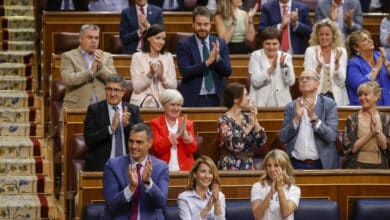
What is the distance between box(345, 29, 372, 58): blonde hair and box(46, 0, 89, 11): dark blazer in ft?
7.79

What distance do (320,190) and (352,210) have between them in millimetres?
201

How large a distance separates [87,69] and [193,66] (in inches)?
25.8

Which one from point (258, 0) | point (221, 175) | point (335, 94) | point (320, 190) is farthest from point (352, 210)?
point (258, 0)

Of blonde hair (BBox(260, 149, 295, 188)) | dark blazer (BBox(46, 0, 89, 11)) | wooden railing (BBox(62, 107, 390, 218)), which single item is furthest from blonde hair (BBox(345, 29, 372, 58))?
dark blazer (BBox(46, 0, 89, 11))

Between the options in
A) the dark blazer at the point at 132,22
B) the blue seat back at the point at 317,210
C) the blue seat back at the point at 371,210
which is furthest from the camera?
the dark blazer at the point at 132,22

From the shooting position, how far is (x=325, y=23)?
282 inches

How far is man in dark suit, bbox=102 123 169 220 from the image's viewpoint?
5.50m

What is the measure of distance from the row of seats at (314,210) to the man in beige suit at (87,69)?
1.24 meters

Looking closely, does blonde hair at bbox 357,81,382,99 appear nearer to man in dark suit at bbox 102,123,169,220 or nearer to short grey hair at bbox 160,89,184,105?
short grey hair at bbox 160,89,184,105

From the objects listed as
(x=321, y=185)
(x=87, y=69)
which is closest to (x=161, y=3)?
(x=87, y=69)

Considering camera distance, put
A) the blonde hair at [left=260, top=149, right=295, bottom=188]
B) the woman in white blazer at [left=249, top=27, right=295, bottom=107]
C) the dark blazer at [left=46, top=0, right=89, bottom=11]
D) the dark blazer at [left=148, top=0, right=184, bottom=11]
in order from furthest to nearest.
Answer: the dark blazer at [left=148, top=0, right=184, bottom=11], the dark blazer at [left=46, top=0, right=89, bottom=11], the woman in white blazer at [left=249, top=27, right=295, bottom=107], the blonde hair at [left=260, top=149, right=295, bottom=188]

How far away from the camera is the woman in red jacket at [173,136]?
6118mm

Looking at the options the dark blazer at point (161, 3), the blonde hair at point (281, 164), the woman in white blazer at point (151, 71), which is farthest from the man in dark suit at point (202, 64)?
the dark blazer at point (161, 3)

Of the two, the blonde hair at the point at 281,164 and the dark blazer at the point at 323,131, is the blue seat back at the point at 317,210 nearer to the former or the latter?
the blonde hair at the point at 281,164
